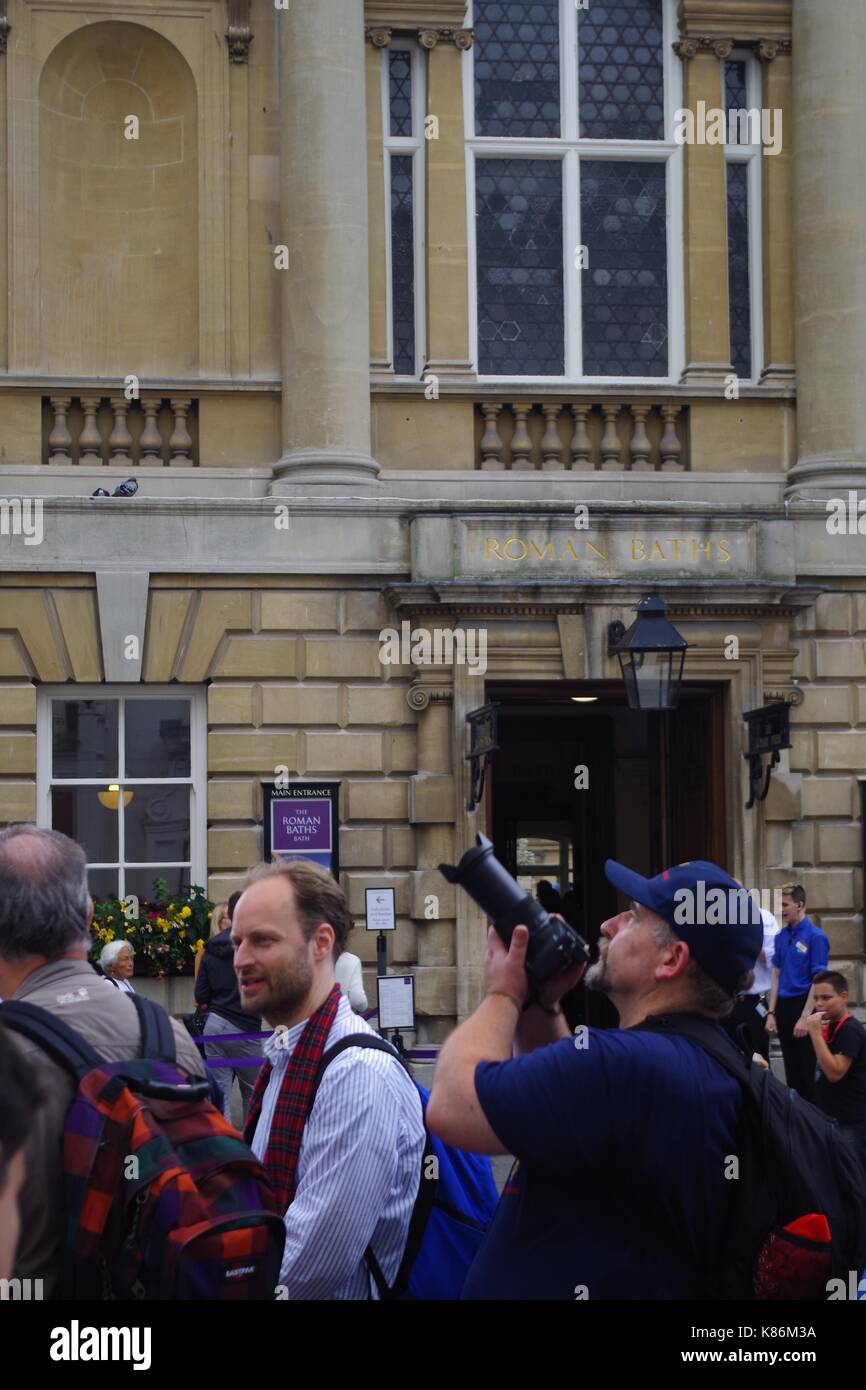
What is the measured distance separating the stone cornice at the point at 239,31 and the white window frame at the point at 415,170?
121 cm

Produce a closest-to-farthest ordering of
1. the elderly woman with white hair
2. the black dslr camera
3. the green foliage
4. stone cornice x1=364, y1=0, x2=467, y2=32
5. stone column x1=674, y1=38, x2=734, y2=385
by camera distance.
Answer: the black dslr camera
the elderly woman with white hair
the green foliage
stone cornice x1=364, y1=0, x2=467, y2=32
stone column x1=674, y1=38, x2=734, y2=385

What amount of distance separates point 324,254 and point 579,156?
2832 millimetres

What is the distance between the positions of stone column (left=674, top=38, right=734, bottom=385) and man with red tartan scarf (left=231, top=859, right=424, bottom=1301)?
1322 cm

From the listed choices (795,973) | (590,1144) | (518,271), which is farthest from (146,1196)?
Result: (518,271)

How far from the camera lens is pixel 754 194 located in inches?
685

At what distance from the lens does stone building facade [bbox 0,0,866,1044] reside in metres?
15.6

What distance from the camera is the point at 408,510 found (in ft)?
51.6

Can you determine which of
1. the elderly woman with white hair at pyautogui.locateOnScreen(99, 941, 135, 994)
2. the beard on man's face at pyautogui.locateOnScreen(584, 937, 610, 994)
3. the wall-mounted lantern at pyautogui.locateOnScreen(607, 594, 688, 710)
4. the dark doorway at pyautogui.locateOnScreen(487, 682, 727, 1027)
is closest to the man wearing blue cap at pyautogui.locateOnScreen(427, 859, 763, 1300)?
the beard on man's face at pyautogui.locateOnScreen(584, 937, 610, 994)

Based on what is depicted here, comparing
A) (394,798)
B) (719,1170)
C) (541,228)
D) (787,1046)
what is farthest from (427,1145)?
(541,228)

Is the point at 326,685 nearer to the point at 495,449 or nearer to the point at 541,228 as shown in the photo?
the point at 495,449

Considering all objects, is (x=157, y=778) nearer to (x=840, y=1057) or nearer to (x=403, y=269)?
(x=403, y=269)

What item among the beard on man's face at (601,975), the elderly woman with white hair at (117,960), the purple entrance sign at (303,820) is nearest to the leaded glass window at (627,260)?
the purple entrance sign at (303,820)

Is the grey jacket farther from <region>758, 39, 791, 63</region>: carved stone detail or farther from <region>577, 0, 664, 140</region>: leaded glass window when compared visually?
<region>758, 39, 791, 63</region>: carved stone detail

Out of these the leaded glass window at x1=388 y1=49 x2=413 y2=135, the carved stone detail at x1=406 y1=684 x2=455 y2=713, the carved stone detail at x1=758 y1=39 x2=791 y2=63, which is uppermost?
the carved stone detail at x1=758 y1=39 x2=791 y2=63
